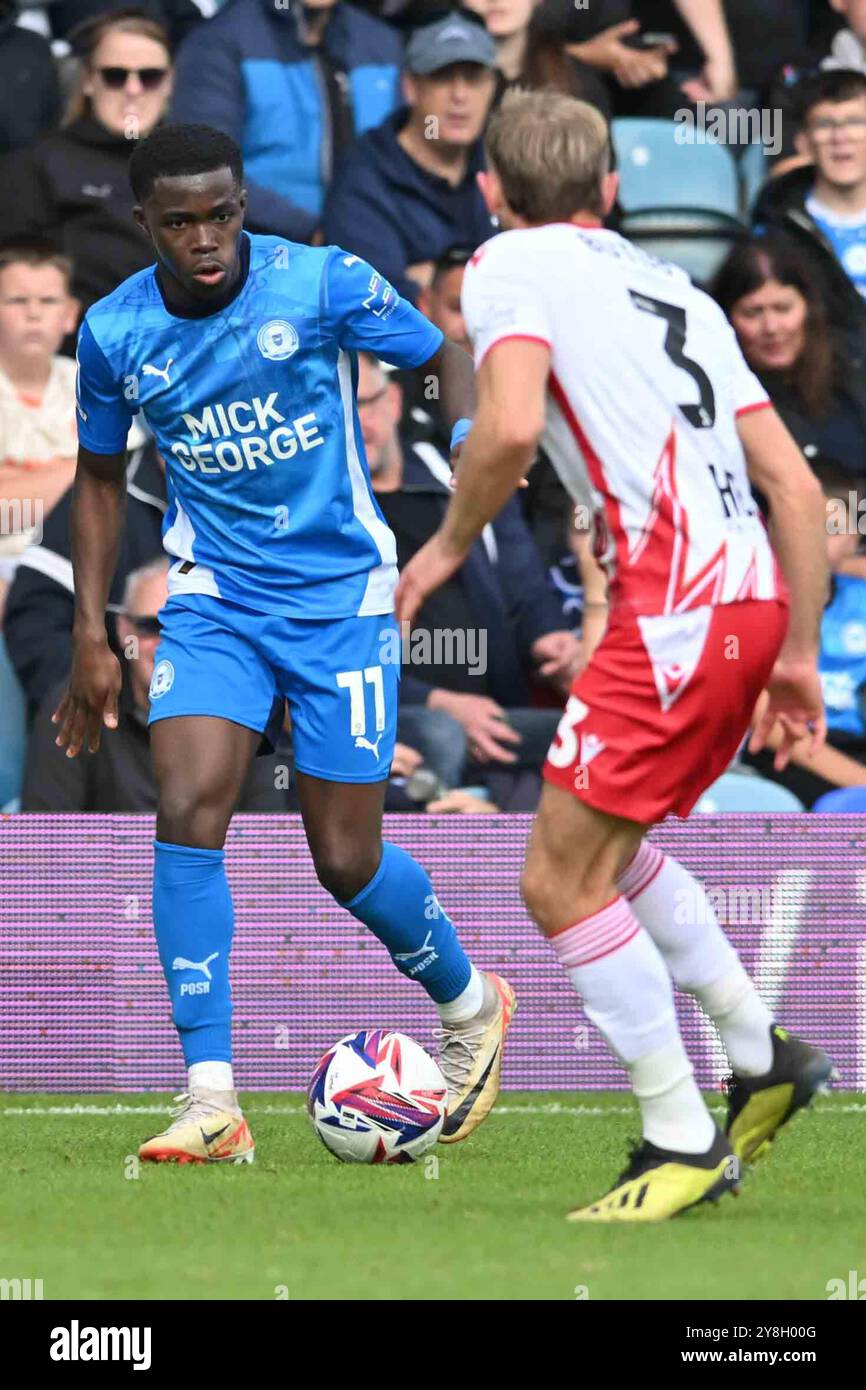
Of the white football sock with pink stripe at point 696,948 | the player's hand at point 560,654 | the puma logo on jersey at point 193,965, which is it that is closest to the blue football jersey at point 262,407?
the puma logo on jersey at point 193,965

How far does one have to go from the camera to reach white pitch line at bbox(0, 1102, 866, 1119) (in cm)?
701

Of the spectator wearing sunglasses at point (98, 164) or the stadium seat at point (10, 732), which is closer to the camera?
the stadium seat at point (10, 732)

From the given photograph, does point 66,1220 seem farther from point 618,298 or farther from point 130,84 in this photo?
point 130,84

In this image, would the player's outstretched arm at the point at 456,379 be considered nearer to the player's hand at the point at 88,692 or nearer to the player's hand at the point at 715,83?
the player's hand at the point at 88,692

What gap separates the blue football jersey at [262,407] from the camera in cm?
550

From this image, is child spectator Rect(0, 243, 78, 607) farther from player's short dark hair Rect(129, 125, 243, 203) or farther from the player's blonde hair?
the player's blonde hair

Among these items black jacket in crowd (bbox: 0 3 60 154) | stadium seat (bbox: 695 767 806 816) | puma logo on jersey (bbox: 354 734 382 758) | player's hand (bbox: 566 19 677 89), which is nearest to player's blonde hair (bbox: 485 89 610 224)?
puma logo on jersey (bbox: 354 734 382 758)

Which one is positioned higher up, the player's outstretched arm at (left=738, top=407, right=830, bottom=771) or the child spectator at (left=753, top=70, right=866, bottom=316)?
the player's outstretched arm at (left=738, top=407, right=830, bottom=771)

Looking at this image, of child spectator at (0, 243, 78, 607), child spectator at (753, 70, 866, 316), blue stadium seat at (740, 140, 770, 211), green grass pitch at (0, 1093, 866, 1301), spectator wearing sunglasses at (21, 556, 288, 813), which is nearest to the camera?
green grass pitch at (0, 1093, 866, 1301)

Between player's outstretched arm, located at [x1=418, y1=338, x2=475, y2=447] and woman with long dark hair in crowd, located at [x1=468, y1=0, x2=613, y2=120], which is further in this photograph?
woman with long dark hair in crowd, located at [x1=468, y1=0, x2=613, y2=120]

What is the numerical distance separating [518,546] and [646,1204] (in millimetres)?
4818

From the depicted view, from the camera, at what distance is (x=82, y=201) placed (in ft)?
30.0

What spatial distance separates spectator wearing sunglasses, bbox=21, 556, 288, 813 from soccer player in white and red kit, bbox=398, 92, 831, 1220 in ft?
13.2

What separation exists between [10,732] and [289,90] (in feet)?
9.44
